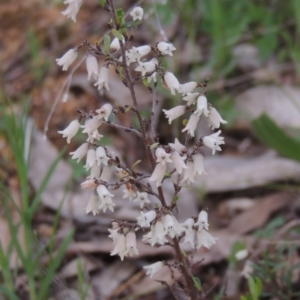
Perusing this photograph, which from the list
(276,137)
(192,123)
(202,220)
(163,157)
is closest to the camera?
(163,157)

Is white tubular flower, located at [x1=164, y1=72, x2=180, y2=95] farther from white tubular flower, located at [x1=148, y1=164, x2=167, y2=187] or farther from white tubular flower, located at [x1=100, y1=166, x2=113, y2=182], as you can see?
white tubular flower, located at [x1=100, y1=166, x2=113, y2=182]

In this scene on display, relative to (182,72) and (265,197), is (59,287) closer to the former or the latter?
(265,197)

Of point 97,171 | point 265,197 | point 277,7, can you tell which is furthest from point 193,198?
point 277,7

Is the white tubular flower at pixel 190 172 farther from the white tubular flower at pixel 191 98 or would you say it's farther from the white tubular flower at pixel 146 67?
the white tubular flower at pixel 146 67

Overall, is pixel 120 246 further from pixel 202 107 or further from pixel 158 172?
pixel 202 107

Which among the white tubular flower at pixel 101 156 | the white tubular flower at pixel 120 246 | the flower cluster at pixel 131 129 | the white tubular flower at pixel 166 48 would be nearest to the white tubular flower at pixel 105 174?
the flower cluster at pixel 131 129

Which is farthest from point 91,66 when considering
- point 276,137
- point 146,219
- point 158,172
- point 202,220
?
point 276,137

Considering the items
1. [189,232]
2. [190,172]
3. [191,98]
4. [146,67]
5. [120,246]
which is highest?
[146,67]
